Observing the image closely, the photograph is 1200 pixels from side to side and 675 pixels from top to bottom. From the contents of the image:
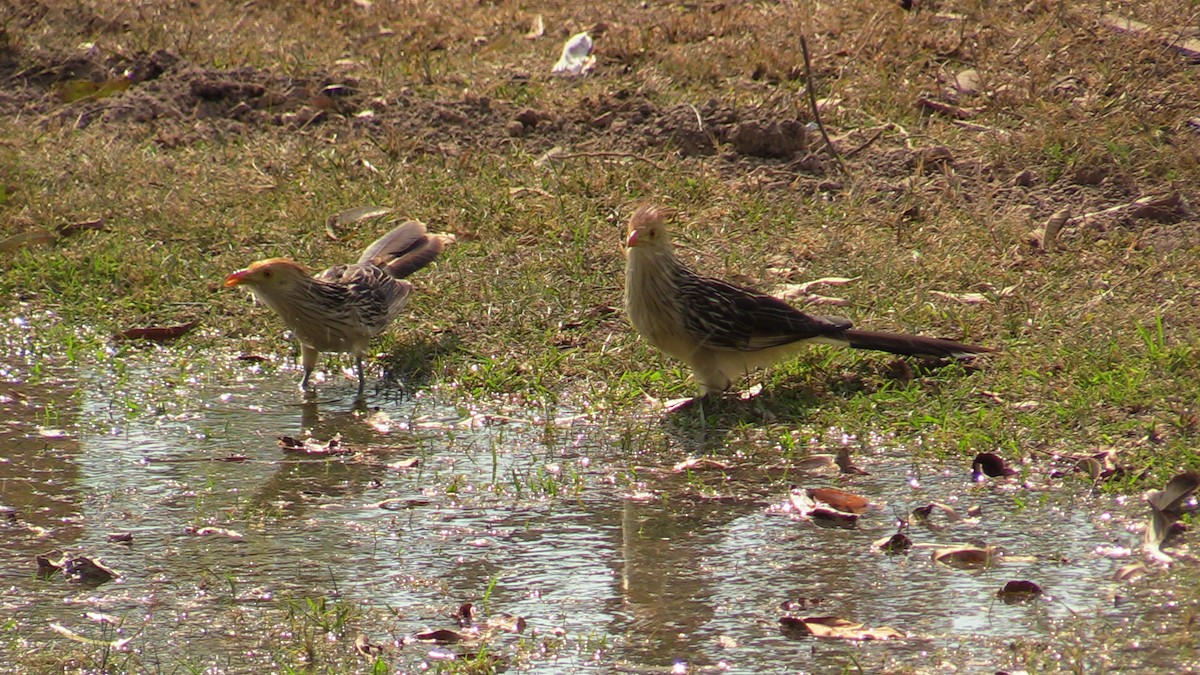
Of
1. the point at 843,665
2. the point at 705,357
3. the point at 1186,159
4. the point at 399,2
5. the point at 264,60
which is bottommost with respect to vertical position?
the point at 843,665

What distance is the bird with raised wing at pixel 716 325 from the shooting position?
696cm

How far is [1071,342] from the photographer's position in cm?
712

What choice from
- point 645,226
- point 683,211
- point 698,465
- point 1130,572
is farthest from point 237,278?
point 1130,572

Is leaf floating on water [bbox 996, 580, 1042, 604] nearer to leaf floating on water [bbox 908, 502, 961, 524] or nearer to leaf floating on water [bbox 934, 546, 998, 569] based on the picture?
leaf floating on water [bbox 934, 546, 998, 569]

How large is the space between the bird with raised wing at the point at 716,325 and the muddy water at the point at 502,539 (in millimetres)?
468

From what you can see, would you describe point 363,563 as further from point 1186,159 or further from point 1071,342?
point 1186,159

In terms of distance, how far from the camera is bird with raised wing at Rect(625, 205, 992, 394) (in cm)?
696

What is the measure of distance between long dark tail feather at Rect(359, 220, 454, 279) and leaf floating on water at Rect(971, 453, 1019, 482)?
3.35 metres

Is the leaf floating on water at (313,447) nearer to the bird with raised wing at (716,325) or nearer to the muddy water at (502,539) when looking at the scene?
the muddy water at (502,539)


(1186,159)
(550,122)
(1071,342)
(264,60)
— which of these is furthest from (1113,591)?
(264,60)

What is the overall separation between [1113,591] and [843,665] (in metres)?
1.01

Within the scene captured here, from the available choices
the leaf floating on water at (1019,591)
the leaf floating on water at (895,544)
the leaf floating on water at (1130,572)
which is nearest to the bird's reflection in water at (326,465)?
the leaf floating on water at (895,544)

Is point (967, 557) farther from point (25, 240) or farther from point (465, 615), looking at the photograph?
point (25, 240)

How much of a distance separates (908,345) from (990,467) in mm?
1117
